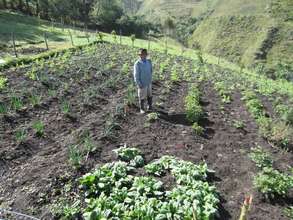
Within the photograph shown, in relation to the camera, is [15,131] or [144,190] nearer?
[144,190]

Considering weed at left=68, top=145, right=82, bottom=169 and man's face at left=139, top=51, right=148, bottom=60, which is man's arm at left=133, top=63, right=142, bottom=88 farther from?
weed at left=68, top=145, right=82, bottom=169

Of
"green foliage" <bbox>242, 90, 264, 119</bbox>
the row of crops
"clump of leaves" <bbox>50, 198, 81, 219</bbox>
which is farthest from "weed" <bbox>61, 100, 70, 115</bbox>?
"green foliage" <bbox>242, 90, 264, 119</bbox>

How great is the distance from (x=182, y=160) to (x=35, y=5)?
51.8 metres

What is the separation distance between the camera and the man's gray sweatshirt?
1027 cm

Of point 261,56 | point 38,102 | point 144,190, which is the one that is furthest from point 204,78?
point 261,56

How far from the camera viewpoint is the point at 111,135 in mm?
8594

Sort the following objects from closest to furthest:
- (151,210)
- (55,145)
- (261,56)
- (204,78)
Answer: (151,210), (55,145), (204,78), (261,56)

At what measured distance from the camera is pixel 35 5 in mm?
53344

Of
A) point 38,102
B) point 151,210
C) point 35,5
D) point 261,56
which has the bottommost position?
point 261,56

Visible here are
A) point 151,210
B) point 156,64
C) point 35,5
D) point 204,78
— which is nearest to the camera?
point 151,210

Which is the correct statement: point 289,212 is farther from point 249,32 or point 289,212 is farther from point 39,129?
point 249,32

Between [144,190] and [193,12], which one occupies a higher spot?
[144,190]

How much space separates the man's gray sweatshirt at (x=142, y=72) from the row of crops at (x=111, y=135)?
847mm

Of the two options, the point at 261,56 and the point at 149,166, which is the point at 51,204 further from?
the point at 261,56
